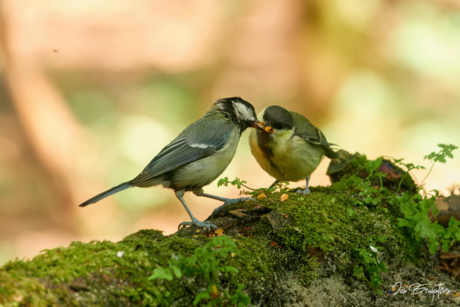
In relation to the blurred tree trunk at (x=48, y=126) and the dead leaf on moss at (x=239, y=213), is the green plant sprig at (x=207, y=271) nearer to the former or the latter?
the dead leaf on moss at (x=239, y=213)

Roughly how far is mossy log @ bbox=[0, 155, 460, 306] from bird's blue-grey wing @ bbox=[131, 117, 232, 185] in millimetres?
597

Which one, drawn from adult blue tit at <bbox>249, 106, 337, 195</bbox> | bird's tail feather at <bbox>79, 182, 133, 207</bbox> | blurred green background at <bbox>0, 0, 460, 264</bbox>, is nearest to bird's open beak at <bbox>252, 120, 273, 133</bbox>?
adult blue tit at <bbox>249, 106, 337, 195</bbox>

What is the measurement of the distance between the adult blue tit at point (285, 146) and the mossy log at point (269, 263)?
45cm

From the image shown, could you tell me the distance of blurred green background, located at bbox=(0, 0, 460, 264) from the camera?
7.93m

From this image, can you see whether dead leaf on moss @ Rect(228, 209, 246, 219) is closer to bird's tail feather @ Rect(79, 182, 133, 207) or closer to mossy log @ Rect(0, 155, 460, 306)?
mossy log @ Rect(0, 155, 460, 306)

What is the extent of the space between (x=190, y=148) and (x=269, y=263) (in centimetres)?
146

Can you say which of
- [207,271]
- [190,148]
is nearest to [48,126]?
[190,148]

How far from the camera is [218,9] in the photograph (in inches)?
379

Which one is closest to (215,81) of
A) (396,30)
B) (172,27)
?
(172,27)

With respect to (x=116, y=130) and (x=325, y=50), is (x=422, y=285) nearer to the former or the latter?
(x=116, y=130)

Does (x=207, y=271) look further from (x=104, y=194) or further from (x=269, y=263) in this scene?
(x=104, y=194)

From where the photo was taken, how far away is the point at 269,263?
254 centimetres

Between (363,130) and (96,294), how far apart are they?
26.4 feet

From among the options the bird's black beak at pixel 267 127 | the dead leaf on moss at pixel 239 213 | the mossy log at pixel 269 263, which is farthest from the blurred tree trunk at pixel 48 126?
the dead leaf on moss at pixel 239 213
